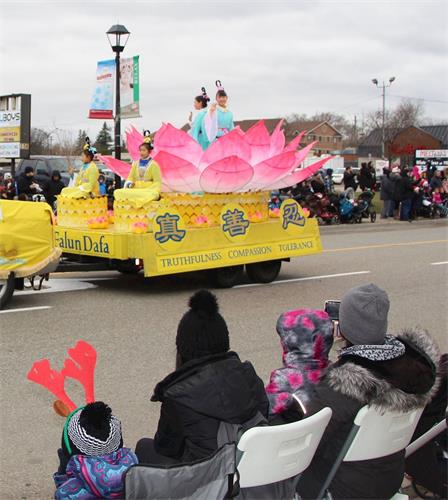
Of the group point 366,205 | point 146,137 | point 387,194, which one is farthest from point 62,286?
point 387,194

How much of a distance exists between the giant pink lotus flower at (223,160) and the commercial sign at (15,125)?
718cm

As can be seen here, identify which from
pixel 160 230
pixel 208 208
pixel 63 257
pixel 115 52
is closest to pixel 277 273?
pixel 208 208

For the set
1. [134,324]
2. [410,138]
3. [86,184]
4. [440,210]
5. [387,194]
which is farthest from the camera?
[410,138]

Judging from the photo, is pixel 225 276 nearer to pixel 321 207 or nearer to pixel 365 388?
pixel 365 388

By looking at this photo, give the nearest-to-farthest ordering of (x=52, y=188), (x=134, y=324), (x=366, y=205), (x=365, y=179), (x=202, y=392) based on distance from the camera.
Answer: (x=202, y=392)
(x=134, y=324)
(x=52, y=188)
(x=366, y=205)
(x=365, y=179)

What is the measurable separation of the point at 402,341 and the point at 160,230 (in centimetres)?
628

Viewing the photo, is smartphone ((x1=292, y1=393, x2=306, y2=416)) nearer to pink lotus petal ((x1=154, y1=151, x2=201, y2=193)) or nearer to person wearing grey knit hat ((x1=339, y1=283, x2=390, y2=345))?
person wearing grey knit hat ((x1=339, y1=283, x2=390, y2=345))

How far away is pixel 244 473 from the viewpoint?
2.88 meters

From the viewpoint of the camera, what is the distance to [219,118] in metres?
10.9

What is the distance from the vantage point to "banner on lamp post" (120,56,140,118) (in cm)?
1636

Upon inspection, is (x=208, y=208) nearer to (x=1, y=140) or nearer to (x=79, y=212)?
(x=79, y=212)

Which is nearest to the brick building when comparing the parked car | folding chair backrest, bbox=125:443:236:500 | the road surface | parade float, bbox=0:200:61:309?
the parked car

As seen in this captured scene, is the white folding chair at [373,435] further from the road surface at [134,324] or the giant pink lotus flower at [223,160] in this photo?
the giant pink lotus flower at [223,160]

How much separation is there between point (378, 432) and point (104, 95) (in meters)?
14.5
